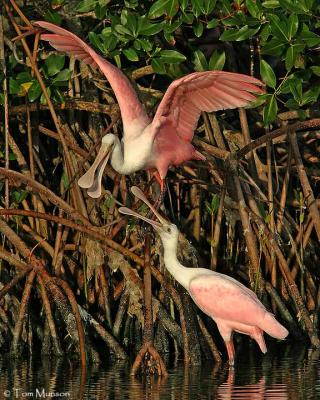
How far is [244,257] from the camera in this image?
1179 centimetres

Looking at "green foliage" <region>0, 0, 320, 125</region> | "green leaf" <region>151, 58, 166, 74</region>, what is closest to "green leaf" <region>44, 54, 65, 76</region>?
"green foliage" <region>0, 0, 320, 125</region>

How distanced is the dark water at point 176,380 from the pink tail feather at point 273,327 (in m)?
0.24

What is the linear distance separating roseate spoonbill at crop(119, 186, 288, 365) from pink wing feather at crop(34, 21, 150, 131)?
557 mm

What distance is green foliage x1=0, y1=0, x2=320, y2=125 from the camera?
33.1 feet

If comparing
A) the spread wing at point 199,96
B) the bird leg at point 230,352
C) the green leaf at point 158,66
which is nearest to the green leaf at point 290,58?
the spread wing at point 199,96

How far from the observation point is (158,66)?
1048 cm

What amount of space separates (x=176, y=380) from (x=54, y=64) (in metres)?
2.59

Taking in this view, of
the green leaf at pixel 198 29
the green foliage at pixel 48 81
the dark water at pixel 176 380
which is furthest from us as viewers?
the green foliage at pixel 48 81

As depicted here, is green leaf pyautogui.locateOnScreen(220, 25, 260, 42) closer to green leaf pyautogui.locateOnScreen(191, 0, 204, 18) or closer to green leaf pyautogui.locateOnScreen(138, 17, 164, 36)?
green leaf pyautogui.locateOnScreen(191, 0, 204, 18)

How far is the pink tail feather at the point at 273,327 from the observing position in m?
9.88

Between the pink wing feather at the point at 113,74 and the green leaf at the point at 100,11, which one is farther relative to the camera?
the green leaf at the point at 100,11

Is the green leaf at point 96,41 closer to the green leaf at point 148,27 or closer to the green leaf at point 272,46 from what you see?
the green leaf at point 148,27

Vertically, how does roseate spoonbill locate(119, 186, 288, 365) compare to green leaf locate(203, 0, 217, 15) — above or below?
below

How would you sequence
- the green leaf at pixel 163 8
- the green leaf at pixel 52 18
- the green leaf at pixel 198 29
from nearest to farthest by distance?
the green leaf at pixel 163 8 → the green leaf at pixel 198 29 → the green leaf at pixel 52 18
